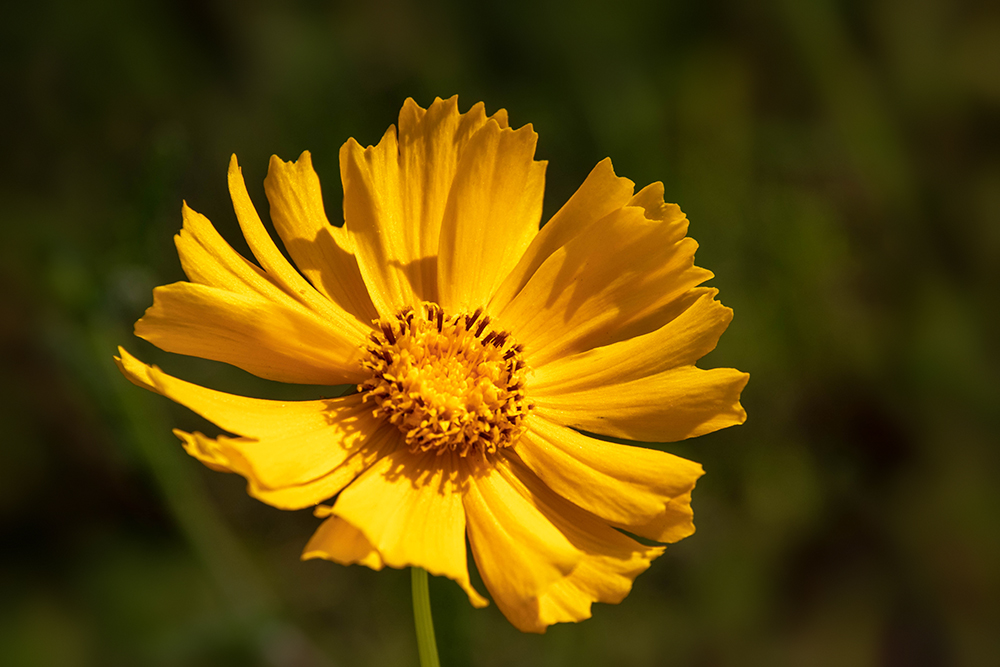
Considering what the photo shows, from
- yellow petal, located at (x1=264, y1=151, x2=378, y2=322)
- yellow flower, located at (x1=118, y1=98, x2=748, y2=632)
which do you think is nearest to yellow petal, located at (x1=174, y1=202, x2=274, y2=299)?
yellow flower, located at (x1=118, y1=98, x2=748, y2=632)

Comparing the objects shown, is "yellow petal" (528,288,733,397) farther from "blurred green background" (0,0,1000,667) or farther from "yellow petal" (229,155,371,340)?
"blurred green background" (0,0,1000,667)

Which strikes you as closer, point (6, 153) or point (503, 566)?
point (503, 566)

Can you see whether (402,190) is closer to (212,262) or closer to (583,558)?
(212,262)

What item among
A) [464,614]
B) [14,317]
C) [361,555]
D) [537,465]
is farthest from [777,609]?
[14,317]

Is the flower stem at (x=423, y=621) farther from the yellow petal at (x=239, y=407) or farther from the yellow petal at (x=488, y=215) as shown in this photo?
the yellow petal at (x=488, y=215)

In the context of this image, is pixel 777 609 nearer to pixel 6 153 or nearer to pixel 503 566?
pixel 503 566

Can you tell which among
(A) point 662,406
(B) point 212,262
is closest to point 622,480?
(A) point 662,406

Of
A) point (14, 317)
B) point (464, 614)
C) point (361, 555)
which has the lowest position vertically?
point (464, 614)
